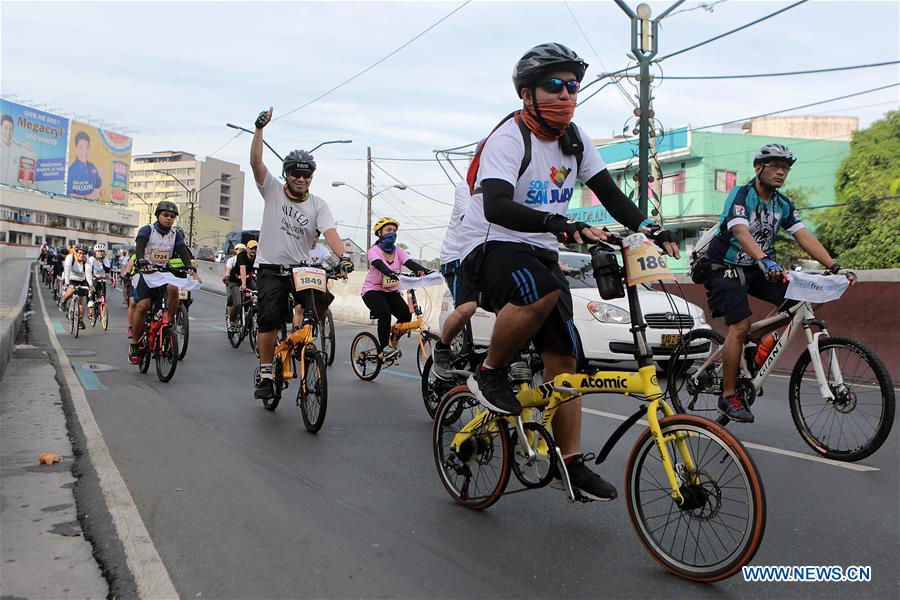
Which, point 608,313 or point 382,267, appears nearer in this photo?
point 382,267

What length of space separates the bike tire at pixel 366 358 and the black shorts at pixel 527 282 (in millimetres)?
5225

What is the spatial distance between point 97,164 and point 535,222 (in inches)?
4095

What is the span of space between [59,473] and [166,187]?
17038 cm

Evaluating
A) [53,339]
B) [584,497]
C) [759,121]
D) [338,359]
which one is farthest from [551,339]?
[759,121]

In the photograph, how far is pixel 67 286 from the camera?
15469 millimetres

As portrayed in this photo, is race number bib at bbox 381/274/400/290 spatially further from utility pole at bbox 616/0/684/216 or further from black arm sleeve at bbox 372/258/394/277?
utility pole at bbox 616/0/684/216

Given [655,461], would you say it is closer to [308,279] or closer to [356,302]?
[308,279]

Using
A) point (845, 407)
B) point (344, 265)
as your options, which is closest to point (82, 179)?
point (344, 265)

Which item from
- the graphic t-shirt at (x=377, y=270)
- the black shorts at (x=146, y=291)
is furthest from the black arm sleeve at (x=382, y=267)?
the black shorts at (x=146, y=291)

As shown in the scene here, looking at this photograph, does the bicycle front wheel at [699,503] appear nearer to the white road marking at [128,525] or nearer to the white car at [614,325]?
the white road marking at [128,525]

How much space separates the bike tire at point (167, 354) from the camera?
27.2 feet

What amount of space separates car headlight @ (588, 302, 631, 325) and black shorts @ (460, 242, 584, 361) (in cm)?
523

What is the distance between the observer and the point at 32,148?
86.4m

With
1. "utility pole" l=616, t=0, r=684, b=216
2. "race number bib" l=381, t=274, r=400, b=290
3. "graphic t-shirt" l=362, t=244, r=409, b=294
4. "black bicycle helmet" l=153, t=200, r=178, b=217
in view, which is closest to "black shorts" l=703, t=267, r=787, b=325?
"race number bib" l=381, t=274, r=400, b=290
